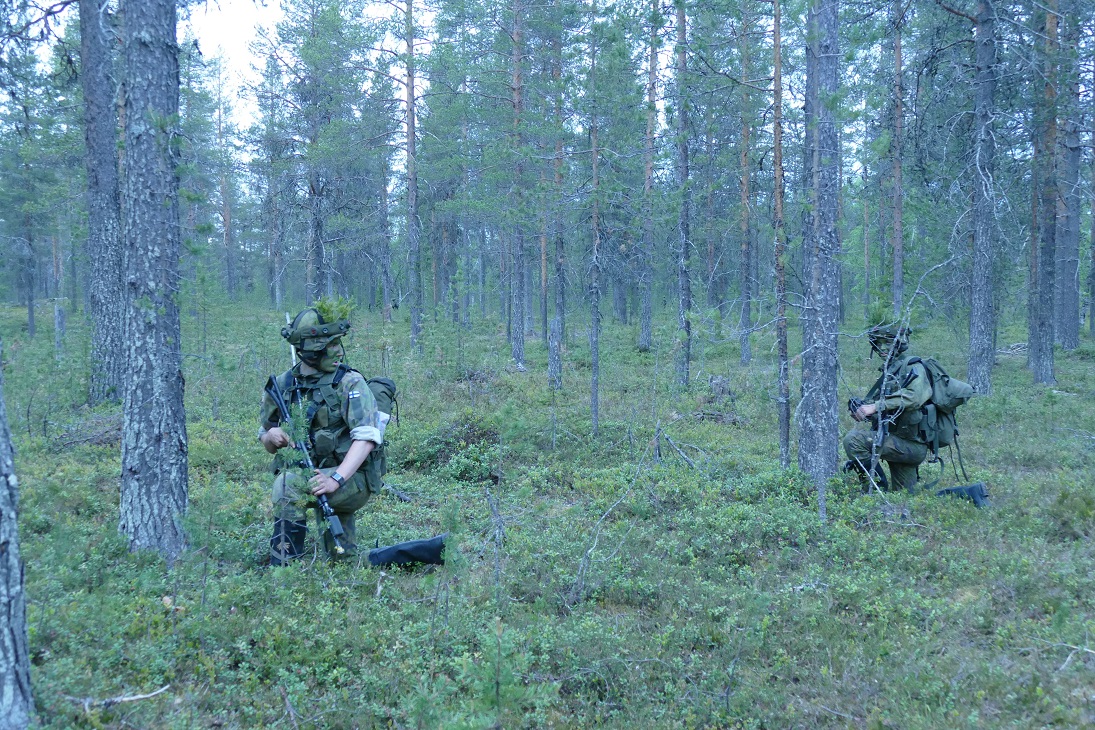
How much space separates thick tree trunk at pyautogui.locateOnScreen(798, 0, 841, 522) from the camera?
22.7 ft

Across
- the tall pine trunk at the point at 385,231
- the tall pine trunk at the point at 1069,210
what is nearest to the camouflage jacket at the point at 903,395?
the tall pine trunk at the point at 1069,210

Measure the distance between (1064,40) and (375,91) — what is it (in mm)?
16254

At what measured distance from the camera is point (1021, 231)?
16547 mm

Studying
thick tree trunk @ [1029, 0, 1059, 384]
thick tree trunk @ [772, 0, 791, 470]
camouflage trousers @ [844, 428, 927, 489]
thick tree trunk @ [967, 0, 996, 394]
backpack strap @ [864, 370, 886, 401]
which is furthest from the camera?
thick tree trunk @ [1029, 0, 1059, 384]

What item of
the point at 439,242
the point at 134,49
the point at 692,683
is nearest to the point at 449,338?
the point at 134,49

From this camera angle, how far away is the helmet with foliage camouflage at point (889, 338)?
673 centimetres

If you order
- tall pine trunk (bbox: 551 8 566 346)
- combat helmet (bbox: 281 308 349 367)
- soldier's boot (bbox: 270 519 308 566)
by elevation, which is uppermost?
tall pine trunk (bbox: 551 8 566 346)

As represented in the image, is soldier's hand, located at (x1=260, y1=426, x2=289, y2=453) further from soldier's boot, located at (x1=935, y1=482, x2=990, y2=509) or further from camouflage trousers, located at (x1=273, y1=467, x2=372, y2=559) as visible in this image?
soldier's boot, located at (x1=935, y1=482, x2=990, y2=509)

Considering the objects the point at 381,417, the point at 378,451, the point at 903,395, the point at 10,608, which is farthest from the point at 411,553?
the point at 903,395

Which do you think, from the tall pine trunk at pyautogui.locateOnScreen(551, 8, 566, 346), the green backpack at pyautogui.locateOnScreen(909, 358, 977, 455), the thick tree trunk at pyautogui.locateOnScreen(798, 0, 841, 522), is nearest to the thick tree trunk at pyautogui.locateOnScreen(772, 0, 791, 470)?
the thick tree trunk at pyautogui.locateOnScreen(798, 0, 841, 522)

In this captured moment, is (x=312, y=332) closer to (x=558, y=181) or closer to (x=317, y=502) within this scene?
(x=317, y=502)

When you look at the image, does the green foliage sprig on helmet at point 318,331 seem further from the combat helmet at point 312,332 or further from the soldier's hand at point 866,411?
the soldier's hand at point 866,411

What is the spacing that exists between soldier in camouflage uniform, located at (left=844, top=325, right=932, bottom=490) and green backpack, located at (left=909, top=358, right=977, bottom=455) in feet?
0.20

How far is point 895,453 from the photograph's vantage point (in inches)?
285
